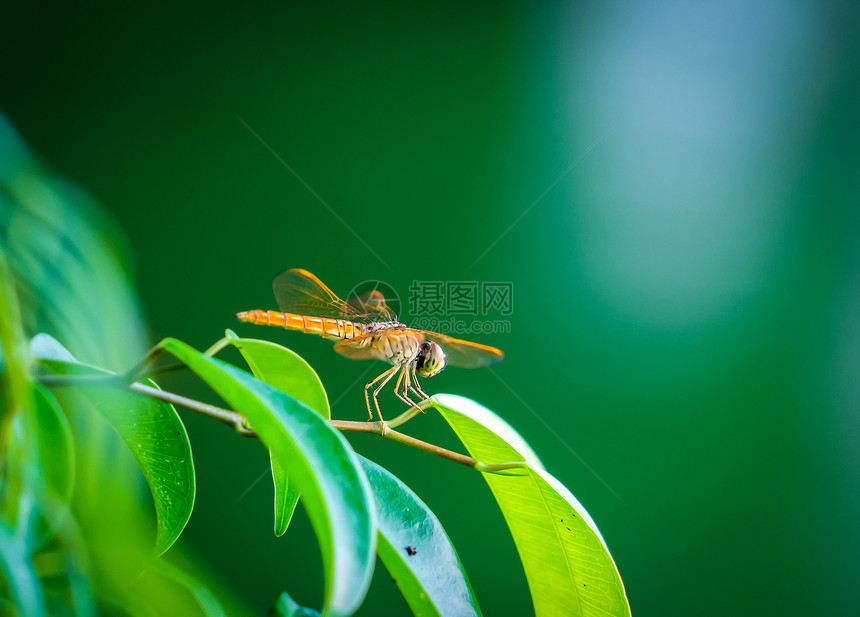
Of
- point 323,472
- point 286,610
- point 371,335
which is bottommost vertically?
point 286,610

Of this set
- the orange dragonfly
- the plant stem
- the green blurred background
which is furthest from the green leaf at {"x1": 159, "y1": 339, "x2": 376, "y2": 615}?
the green blurred background

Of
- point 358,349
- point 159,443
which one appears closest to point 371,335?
point 358,349

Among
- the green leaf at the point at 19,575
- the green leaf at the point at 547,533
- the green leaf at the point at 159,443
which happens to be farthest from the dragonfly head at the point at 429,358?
the green leaf at the point at 19,575

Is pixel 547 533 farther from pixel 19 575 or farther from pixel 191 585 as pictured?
pixel 19 575

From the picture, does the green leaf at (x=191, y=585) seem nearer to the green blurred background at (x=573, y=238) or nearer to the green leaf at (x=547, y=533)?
the green leaf at (x=547, y=533)

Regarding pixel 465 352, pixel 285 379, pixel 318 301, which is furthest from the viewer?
pixel 318 301

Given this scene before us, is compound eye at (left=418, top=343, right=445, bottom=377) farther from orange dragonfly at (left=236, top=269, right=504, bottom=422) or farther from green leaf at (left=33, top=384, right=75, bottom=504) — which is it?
green leaf at (left=33, top=384, right=75, bottom=504)

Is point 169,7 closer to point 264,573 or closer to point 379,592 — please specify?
point 264,573

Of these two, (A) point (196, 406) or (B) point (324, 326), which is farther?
Result: (B) point (324, 326)
